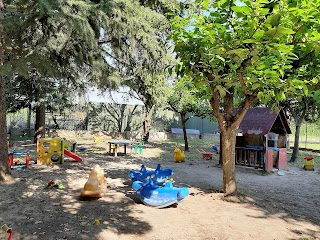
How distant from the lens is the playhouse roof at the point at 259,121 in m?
11.6

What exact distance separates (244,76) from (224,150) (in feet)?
6.88

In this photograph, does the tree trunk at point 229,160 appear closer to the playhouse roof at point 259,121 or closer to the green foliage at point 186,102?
the playhouse roof at point 259,121

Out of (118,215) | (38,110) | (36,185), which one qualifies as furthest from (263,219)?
(38,110)

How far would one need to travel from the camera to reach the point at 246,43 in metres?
4.40

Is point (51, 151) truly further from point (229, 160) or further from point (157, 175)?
point (229, 160)

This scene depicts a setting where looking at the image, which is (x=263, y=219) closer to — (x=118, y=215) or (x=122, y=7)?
(x=118, y=215)

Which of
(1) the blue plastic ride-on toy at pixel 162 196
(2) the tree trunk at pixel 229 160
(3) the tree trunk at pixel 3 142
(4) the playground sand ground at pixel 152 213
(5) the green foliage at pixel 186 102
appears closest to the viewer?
(4) the playground sand ground at pixel 152 213

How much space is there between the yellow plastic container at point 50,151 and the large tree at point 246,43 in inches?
279

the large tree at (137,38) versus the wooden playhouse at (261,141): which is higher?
the large tree at (137,38)

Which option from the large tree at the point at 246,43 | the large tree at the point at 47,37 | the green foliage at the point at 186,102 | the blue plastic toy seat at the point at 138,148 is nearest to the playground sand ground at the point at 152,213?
the large tree at the point at 246,43

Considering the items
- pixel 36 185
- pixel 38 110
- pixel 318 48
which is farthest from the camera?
pixel 38 110

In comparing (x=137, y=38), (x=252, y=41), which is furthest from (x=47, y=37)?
(x=252, y=41)

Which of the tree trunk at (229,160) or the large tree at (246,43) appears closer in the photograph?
the large tree at (246,43)

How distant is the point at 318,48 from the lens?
149 inches
